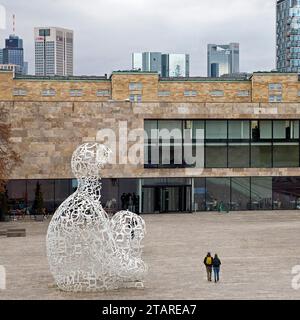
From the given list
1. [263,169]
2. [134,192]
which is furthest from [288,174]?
[134,192]

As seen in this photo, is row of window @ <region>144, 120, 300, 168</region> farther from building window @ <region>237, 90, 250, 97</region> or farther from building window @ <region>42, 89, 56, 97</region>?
building window @ <region>42, 89, 56, 97</region>

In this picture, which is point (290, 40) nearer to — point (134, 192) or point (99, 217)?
point (134, 192)

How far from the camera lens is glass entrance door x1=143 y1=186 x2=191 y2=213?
169 feet

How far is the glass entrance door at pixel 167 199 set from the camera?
5147 cm

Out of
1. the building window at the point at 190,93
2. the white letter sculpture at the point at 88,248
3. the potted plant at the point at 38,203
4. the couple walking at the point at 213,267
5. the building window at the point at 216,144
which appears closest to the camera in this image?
the white letter sculpture at the point at 88,248

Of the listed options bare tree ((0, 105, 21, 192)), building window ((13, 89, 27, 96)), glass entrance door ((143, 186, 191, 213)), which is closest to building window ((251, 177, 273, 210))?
glass entrance door ((143, 186, 191, 213))

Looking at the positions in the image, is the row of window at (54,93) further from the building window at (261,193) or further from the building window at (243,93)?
the building window at (261,193)

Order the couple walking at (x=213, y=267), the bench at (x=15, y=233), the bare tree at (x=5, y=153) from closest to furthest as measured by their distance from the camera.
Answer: the couple walking at (x=213, y=267) → the bench at (x=15, y=233) → the bare tree at (x=5, y=153)

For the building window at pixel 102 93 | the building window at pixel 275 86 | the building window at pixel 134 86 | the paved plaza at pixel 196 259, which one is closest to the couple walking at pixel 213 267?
the paved plaza at pixel 196 259

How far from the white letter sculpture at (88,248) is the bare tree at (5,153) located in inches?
698

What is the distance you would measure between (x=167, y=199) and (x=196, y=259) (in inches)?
857

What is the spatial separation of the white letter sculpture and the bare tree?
17731 mm

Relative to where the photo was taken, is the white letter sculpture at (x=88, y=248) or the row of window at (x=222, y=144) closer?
the white letter sculpture at (x=88, y=248)
